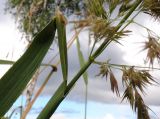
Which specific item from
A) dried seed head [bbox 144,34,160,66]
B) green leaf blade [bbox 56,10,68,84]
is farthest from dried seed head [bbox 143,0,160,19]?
green leaf blade [bbox 56,10,68,84]

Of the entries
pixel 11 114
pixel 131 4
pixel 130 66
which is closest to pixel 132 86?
pixel 130 66

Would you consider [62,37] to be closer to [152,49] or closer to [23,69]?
[23,69]

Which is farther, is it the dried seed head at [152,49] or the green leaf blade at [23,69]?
the dried seed head at [152,49]

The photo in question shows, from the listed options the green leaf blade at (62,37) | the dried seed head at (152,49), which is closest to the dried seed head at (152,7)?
the dried seed head at (152,49)

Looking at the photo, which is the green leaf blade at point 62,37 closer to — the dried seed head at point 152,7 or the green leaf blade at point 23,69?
the green leaf blade at point 23,69

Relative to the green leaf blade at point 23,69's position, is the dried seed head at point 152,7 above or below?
above

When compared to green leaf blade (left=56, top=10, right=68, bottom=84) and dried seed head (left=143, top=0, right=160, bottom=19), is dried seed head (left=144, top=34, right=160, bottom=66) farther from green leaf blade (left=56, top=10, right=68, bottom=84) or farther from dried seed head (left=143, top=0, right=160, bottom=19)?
green leaf blade (left=56, top=10, right=68, bottom=84)

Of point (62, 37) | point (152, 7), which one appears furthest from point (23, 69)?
point (152, 7)

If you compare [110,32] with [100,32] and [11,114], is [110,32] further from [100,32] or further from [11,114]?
[11,114]

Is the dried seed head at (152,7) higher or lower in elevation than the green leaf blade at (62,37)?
higher

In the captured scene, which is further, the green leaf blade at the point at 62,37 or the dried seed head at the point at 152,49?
the dried seed head at the point at 152,49

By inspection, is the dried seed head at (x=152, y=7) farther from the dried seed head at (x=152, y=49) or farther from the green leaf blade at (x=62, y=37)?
the green leaf blade at (x=62, y=37)

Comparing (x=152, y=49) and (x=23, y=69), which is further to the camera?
(x=152, y=49)
